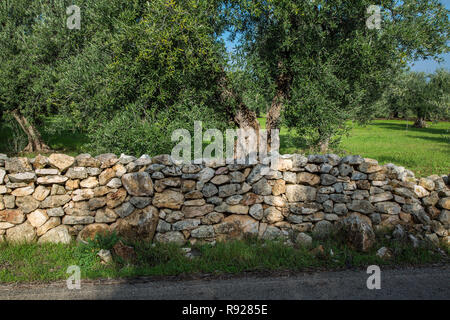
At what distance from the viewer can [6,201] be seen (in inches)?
241

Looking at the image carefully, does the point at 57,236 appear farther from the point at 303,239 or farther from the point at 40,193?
the point at 303,239

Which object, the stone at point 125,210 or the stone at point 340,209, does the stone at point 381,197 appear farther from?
the stone at point 125,210

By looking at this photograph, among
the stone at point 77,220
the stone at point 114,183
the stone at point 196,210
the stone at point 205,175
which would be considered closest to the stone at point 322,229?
the stone at point 196,210

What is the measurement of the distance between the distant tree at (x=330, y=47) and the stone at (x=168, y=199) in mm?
3897

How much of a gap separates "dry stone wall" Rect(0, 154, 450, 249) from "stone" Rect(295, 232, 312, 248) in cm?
5

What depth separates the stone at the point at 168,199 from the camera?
6426 millimetres

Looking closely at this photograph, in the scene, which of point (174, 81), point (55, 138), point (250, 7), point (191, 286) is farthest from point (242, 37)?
point (55, 138)

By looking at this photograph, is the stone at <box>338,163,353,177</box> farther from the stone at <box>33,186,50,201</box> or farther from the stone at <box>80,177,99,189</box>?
the stone at <box>33,186,50,201</box>

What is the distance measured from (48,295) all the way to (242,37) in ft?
25.8

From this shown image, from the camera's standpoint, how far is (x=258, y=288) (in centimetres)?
485

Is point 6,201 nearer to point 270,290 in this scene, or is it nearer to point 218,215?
point 218,215

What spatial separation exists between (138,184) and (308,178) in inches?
144

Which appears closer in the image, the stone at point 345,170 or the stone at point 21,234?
the stone at point 21,234

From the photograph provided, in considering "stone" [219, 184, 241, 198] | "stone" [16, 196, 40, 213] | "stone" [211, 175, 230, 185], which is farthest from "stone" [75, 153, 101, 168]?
"stone" [219, 184, 241, 198]
